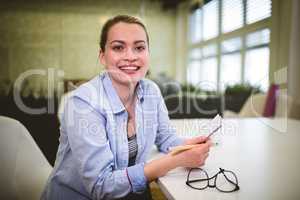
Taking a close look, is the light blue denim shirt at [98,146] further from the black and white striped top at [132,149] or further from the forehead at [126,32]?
the forehead at [126,32]

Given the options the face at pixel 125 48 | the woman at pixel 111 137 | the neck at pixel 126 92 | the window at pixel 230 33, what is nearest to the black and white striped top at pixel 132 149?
the woman at pixel 111 137

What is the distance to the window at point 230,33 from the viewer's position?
2.61 feet

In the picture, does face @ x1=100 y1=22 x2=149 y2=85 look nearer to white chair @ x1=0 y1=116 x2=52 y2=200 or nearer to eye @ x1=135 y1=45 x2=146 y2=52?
eye @ x1=135 y1=45 x2=146 y2=52

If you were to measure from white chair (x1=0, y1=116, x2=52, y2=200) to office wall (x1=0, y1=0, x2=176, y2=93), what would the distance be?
129 mm

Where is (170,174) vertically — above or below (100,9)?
below

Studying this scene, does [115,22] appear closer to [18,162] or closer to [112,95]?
[112,95]

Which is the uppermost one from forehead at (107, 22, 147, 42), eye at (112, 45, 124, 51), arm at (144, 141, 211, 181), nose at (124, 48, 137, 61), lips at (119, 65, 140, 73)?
forehead at (107, 22, 147, 42)

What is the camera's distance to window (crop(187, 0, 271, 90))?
795 millimetres

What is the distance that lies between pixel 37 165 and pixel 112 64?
14.4 inches

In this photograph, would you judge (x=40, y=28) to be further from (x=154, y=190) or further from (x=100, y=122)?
(x=154, y=190)

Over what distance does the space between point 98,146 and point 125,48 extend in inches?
9.6

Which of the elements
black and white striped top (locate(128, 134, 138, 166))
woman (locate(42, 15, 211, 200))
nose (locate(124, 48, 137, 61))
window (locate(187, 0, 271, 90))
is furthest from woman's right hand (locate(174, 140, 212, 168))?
window (locate(187, 0, 271, 90))

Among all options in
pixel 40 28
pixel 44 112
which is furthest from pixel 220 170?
pixel 40 28

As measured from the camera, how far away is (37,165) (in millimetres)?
776
